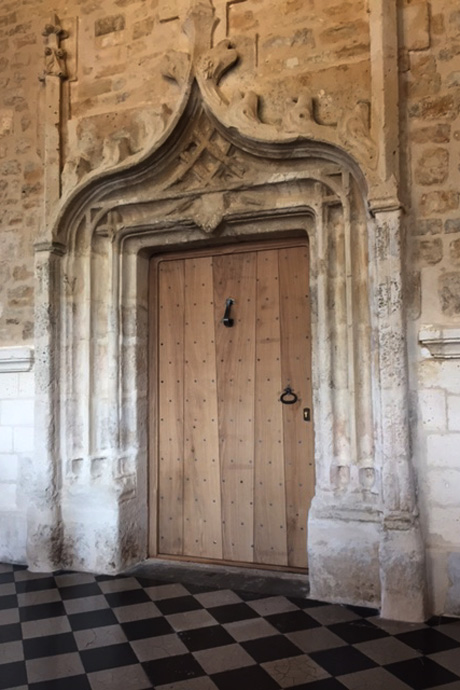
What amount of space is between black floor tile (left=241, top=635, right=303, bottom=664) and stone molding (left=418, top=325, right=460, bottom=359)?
1.55 meters

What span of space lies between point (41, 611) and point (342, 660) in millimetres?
1542

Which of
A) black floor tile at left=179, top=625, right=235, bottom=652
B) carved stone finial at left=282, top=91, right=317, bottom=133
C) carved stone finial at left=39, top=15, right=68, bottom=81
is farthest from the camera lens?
carved stone finial at left=39, top=15, right=68, bottom=81

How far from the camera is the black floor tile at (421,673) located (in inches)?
90.4

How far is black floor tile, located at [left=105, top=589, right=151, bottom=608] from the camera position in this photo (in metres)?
3.18

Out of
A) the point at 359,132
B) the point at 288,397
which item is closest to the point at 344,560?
the point at 288,397

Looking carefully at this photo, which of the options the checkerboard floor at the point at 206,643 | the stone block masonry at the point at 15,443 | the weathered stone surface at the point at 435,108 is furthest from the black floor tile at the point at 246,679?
the weathered stone surface at the point at 435,108

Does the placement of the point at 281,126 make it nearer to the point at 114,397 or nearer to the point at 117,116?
the point at 117,116

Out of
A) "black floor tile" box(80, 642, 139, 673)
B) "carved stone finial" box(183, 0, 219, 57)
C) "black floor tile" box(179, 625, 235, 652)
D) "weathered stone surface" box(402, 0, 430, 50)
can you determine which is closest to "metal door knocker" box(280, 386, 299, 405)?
"black floor tile" box(179, 625, 235, 652)

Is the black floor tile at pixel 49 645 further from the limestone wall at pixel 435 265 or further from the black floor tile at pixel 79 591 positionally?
the limestone wall at pixel 435 265

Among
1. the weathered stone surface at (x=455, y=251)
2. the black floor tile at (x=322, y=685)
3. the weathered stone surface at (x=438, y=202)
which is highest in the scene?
the weathered stone surface at (x=438, y=202)

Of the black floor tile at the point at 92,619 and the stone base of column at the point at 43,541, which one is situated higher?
the stone base of column at the point at 43,541

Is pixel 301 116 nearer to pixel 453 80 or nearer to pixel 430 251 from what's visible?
Result: pixel 453 80

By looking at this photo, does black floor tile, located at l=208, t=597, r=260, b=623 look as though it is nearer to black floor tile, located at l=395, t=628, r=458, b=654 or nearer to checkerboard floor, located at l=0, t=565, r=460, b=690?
checkerboard floor, located at l=0, t=565, r=460, b=690

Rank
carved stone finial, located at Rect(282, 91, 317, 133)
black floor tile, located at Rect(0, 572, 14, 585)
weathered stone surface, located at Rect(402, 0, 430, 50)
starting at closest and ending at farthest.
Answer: weathered stone surface, located at Rect(402, 0, 430, 50)
carved stone finial, located at Rect(282, 91, 317, 133)
black floor tile, located at Rect(0, 572, 14, 585)
